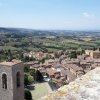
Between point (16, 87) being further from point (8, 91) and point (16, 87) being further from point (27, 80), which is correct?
point (27, 80)

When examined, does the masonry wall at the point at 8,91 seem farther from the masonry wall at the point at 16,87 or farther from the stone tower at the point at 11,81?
the masonry wall at the point at 16,87

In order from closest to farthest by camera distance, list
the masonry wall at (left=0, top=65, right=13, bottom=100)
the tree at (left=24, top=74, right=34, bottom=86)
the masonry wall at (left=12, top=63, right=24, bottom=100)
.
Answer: the masonry wall at (left=0, top=65, right=13, bottom=100)
the masonry wall at (left=12, top=63, right=24, bottom=100)
the tree at (left=24, top=74, right=34, bottom=86)

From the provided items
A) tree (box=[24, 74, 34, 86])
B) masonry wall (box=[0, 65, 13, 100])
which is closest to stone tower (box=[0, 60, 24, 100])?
masonry wall (box=[0, 65, 13, 100])

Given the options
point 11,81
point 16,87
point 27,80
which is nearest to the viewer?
point 11,81

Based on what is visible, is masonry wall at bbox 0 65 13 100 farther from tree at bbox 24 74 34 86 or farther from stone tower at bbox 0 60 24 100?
tree at bbox 24 74 34 86

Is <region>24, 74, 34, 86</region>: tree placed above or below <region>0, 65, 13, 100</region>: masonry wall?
below

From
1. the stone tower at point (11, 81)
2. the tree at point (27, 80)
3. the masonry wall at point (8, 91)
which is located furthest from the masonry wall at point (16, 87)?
the tree at point (27, 80)

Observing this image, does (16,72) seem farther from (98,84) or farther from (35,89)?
(35,89)

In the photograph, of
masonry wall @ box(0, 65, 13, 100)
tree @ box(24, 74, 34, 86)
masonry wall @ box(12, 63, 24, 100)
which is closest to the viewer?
masonry wall @ box(0, 65, 13, 100)

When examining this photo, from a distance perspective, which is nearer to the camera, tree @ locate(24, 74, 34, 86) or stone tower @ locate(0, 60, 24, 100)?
stone tower @ locate(0, 60, 24, 100)

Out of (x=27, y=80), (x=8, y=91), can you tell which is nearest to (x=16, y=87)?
(x=8, y=91)
